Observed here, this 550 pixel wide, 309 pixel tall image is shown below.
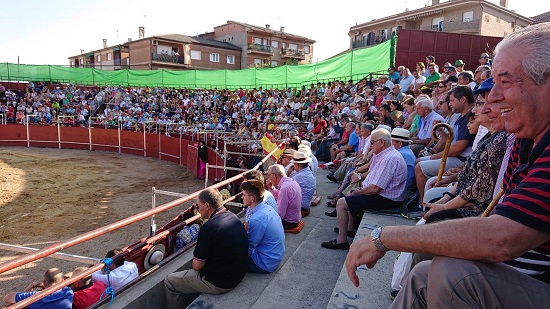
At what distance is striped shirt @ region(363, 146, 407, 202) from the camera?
15.4ft

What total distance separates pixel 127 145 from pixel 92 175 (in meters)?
6.39

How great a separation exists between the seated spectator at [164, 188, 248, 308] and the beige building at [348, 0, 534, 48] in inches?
1146

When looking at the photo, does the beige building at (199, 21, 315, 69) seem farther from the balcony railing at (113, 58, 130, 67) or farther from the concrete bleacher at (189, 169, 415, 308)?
the concrete bleacher at (189, 169, 415, 308)

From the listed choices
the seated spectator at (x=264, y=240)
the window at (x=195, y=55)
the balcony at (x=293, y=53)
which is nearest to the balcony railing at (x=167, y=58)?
the window at (x=195, y=55)

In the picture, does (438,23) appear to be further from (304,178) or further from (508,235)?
(508,235)

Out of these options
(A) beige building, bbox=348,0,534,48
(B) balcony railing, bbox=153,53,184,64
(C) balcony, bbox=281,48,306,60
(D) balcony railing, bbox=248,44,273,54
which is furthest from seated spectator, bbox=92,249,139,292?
(C) balcony, bbox=281,48,306,60

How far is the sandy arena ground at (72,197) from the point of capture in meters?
8.36

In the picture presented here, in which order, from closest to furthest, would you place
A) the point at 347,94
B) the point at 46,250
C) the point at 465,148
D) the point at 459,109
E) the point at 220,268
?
the point at 46,250
the point at 220,268
the point at 465,148
the point at 459,109
the point at 347,94

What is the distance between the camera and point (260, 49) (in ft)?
169

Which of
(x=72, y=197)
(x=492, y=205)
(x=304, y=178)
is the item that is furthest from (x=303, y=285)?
(x=72, y=197)

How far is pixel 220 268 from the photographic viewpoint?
11.9ft

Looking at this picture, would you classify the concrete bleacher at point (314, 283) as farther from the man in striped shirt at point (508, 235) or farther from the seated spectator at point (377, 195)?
the man in striped shirt at point (508, 235)

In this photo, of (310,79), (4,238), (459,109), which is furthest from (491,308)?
(310,79)

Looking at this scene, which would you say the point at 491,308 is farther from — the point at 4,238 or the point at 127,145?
the point at 127,145
